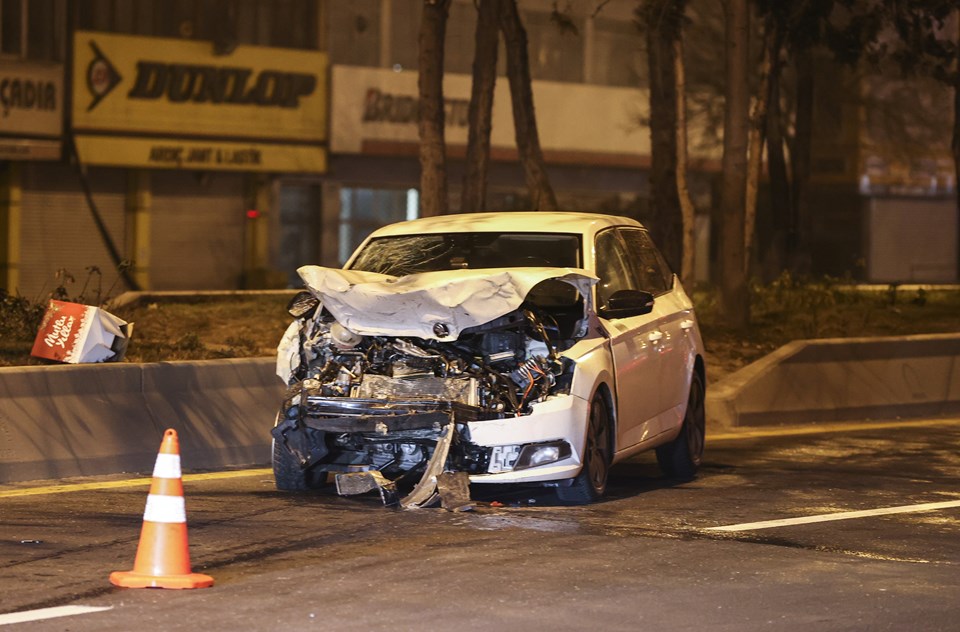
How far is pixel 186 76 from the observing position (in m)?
37.0

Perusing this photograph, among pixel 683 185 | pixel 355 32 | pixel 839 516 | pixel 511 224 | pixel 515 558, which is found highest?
pixel 355 32

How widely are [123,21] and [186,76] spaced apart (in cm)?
169

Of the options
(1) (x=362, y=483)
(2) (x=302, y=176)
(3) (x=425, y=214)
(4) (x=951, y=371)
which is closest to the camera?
(1) (x=362, y=483)

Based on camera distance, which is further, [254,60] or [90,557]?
[254,60]

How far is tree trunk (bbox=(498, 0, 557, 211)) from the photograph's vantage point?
73.3 feet

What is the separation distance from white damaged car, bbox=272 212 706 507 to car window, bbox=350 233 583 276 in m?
0.19

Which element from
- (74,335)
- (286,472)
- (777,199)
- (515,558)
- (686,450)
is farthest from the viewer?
(777,199)

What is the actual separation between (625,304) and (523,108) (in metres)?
12.6

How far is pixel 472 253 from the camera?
1130cm

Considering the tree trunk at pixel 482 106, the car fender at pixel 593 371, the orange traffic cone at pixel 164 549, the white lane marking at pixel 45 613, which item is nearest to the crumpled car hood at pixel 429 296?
the car fender at pixel 593 371

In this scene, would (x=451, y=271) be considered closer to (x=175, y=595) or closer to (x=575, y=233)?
(x=575, y=233)

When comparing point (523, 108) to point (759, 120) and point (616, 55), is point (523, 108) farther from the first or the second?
point (616, 55)

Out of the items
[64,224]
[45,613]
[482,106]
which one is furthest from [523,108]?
[45,613]

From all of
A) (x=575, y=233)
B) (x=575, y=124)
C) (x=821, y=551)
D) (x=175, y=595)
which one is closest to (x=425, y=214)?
(x=575, y=233)
